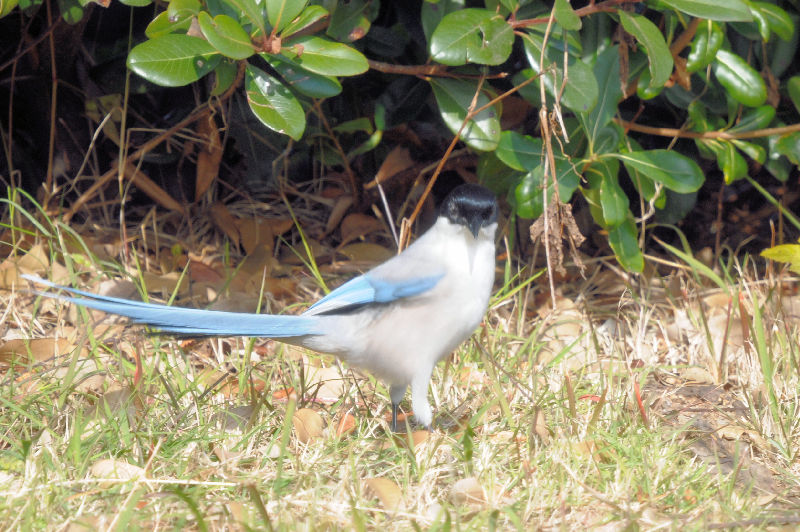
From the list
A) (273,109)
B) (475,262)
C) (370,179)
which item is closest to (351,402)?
(475,262)

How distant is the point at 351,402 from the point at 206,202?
1.93 metres

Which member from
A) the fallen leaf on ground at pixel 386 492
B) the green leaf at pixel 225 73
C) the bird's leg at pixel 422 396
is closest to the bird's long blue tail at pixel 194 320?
the bird's leg at pixel 422 396

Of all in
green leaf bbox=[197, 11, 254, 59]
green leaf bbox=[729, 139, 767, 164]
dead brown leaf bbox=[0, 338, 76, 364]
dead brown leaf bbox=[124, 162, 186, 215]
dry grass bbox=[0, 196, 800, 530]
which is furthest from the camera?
dead brown leaf bbox=[124, 162, 186, 215]

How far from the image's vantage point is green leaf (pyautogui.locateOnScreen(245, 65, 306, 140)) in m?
2.83

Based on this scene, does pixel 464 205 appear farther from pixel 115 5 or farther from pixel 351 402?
pixel 115 5

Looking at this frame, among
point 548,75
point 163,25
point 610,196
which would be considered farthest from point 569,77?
point 163,25

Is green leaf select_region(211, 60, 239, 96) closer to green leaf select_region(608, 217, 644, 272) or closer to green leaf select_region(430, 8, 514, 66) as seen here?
green leaf select_region(430, 8, 514, 66)

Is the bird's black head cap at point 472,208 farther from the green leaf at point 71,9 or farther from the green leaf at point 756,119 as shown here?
the green leaf at point 71,9

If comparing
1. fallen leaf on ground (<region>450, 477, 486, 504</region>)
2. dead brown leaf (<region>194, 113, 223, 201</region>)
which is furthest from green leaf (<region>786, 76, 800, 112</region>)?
dead brown leaf (<region>194, 113, 223, 201</region>)

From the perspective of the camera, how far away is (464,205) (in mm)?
2680

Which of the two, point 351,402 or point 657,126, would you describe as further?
point 657,126

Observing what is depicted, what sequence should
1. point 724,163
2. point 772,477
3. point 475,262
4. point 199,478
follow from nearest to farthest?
point 199,478, point 772,477, point 475,262, point 724,163

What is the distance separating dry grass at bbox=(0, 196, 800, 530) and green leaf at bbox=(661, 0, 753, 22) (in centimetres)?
95

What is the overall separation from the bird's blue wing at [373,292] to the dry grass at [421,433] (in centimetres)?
28
